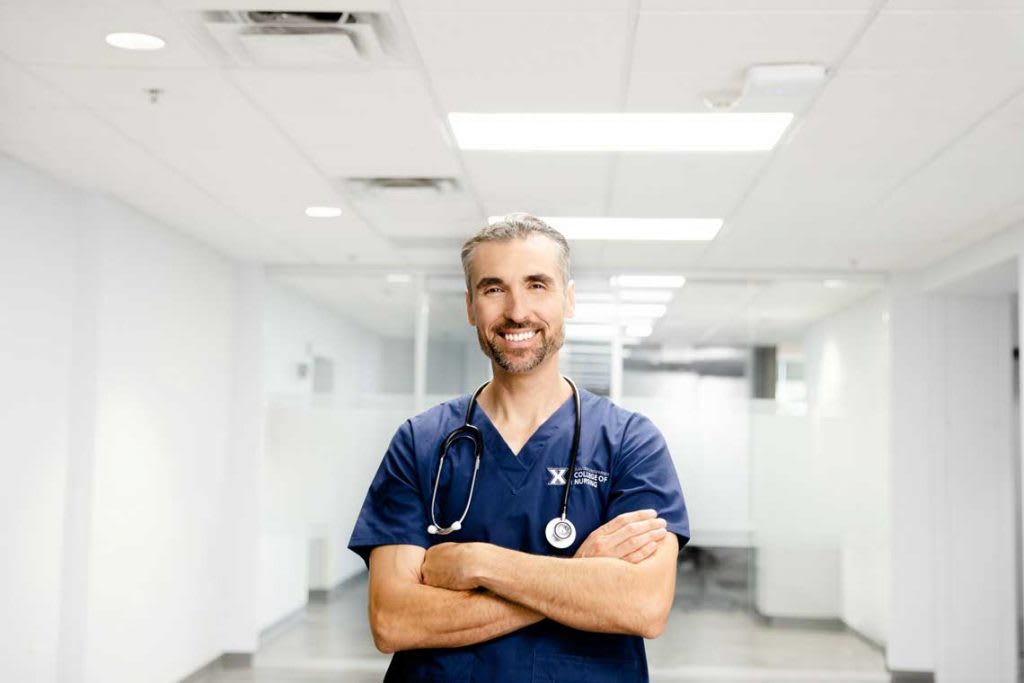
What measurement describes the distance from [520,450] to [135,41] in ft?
6.45

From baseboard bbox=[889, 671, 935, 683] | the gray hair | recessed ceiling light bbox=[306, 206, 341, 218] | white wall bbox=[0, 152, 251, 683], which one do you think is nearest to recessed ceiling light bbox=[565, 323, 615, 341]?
recessed ceiling light bbox=[306, 206, 341, 218]

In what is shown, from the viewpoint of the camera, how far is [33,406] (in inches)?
179

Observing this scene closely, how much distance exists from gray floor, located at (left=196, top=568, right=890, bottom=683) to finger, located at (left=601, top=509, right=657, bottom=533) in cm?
539

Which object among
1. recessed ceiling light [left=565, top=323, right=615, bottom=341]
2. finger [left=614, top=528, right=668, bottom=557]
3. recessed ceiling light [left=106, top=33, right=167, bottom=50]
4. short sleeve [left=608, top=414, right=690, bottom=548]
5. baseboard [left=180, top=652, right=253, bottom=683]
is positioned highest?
recessed ceiling light [left=106, top=33, right=167, bottom=50]

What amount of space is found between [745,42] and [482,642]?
6.46ft

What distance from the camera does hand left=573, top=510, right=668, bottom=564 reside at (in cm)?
159

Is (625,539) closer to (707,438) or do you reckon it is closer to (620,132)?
(620,132)

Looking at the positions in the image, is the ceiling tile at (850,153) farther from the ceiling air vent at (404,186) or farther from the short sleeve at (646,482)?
the short sleeve at (646,482)

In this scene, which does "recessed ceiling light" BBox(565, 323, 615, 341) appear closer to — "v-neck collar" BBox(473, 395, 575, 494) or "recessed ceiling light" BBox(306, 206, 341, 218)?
"recessed ceiling light" BBox(306, 206, 341, 218)

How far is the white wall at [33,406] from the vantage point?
4.32 m

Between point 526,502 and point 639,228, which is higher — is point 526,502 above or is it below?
below

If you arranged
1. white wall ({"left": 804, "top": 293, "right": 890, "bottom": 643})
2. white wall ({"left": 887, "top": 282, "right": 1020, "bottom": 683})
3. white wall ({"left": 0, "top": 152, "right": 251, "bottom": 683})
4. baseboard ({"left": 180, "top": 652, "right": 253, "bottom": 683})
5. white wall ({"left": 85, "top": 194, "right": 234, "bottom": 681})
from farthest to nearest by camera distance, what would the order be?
white wall ({"left": 804, "top": 293, "right": 890, "bottom": 643}) < baseboard ({"left": 180, "top": 652, "right": 253, "bottom": 683}) < white wall ({"left": 887, "top": 282, "right": 1020, "bottom": 683}) < white wall ({"left": 85, "top": 194, "right": 234, "bottom": 681}) < white wall ({"left": 0, "top": 152, "right": 251, "bottom": 683})

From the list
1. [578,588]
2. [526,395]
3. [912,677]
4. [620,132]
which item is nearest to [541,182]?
[620,132]

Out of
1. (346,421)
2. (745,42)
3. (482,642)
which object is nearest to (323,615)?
(346,421)
